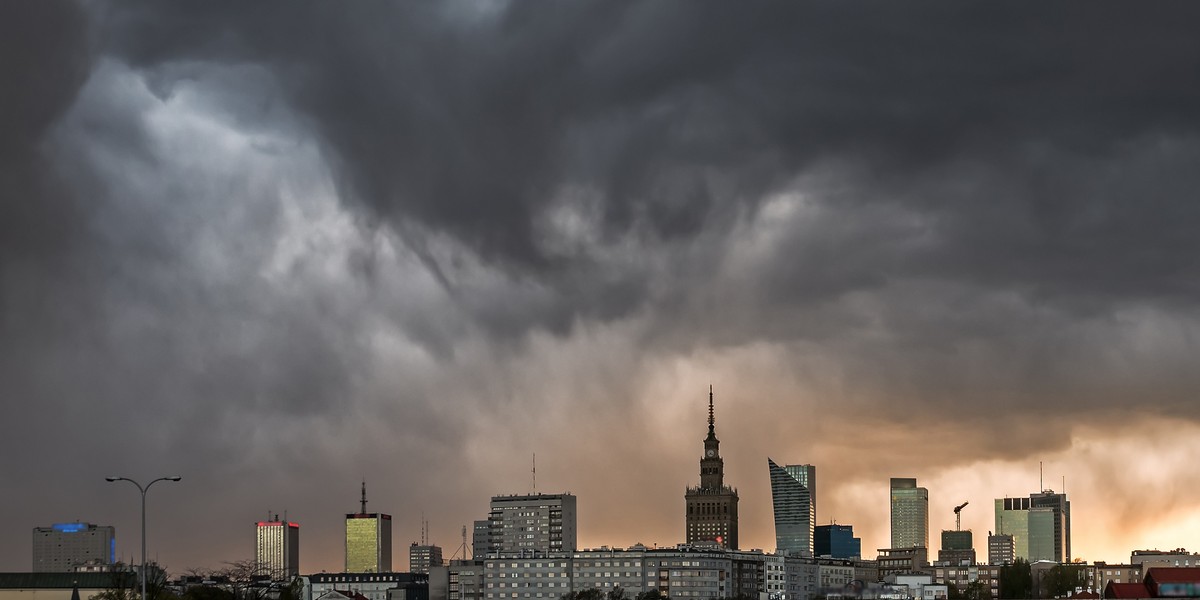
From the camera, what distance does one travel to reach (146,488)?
18050 cm

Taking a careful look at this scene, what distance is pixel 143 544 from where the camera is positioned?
180 metres

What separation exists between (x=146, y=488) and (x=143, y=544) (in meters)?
5.87
